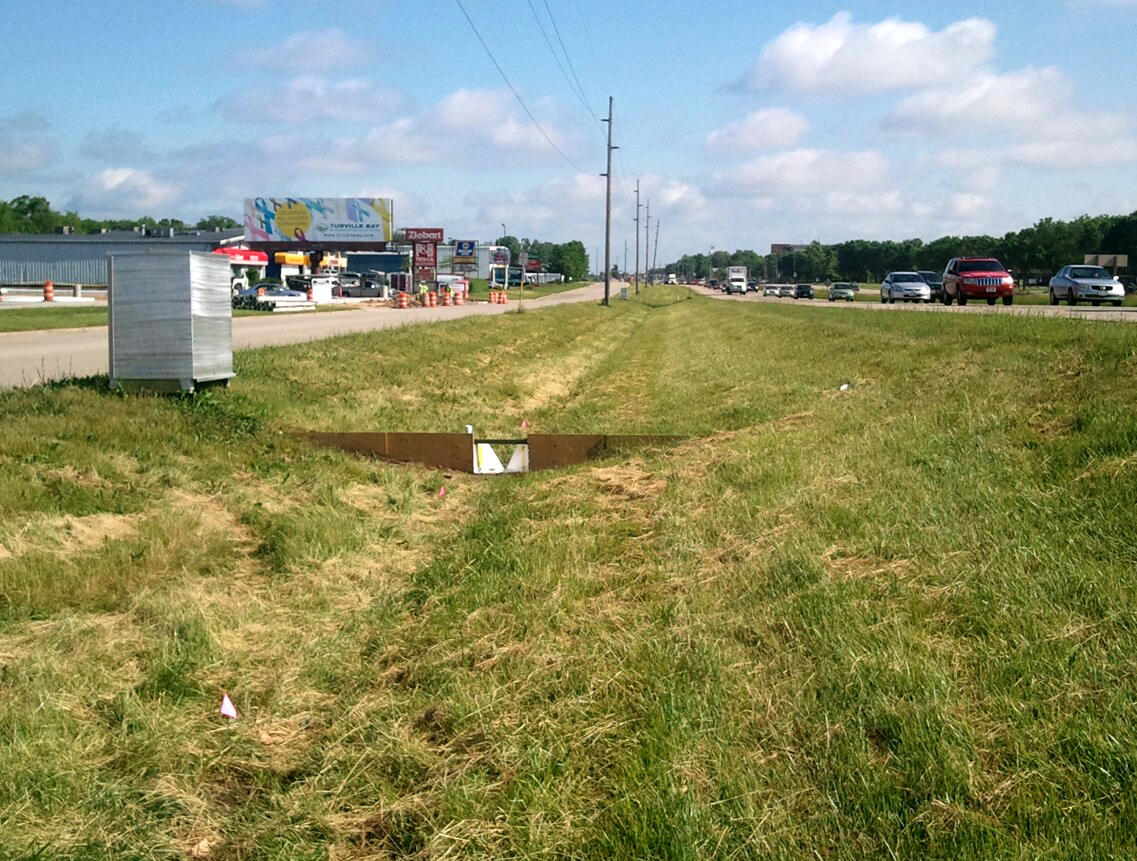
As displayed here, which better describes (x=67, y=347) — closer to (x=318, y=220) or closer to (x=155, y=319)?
(x=155, y=319)

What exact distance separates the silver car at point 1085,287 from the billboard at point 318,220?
7038 centimetres

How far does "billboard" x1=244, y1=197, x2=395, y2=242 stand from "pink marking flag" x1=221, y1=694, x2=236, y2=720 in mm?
96529

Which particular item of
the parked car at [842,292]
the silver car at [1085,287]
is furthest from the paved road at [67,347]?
the parked car at [842,292]

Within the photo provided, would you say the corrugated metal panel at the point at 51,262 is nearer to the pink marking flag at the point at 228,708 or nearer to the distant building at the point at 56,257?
the distant building at the point at 56,257

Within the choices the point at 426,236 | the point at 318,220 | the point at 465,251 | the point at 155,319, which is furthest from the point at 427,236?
the point at 155,319

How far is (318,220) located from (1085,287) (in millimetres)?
76126

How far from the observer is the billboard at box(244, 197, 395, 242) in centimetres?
9900

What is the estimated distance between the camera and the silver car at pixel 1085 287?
3788cm

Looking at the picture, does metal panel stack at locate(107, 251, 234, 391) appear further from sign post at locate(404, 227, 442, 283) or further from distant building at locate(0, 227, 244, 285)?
distant building at locate(0, 227, 244, 285)

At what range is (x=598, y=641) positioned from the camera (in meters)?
6.24

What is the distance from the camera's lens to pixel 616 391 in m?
24.0

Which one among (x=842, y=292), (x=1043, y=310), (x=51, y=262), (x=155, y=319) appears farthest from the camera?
(x=51, y=262)

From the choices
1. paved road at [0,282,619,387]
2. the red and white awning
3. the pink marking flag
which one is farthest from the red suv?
the red and white awning

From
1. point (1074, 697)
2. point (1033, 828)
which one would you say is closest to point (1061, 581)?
point (1074, 697)
